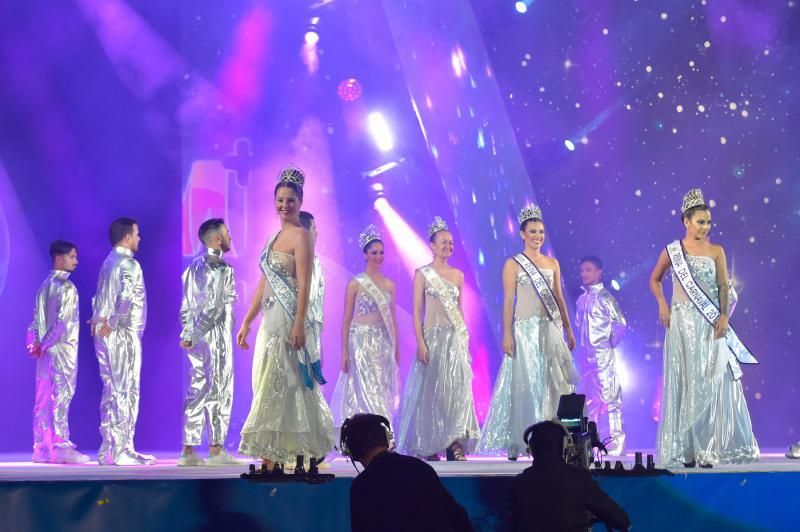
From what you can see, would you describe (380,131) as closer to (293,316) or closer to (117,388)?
(117,388)

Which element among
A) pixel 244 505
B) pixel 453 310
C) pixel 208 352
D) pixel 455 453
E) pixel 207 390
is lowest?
pixel 244 505

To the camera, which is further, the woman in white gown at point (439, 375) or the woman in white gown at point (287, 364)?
the woman in white gown at point (439, 375)

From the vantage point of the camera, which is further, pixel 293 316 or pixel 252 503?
pixel 293 316

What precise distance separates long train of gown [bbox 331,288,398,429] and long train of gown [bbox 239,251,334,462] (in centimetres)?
327

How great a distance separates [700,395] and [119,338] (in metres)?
4.43

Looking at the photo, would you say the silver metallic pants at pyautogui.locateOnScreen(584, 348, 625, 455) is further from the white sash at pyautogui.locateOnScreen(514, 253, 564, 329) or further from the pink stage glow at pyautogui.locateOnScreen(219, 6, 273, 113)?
the pink stage glow at pyautogui.locateOnScreen(219, 6, 273, 113)

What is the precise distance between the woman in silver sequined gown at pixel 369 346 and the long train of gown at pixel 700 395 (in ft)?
9.70

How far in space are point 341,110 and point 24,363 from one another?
4453 millimetres

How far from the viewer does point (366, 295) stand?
869 cm

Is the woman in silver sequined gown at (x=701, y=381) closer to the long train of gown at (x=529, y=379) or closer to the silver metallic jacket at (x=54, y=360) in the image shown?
the long train of gown at (x=529, y=379)

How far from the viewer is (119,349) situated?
25.2ft

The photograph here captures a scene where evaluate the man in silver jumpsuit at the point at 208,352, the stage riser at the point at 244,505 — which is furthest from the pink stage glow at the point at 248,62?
the stage riser at the point at 244,505

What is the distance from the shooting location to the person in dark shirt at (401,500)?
3.21 metres

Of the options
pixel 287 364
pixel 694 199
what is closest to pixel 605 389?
pixel 694 199
